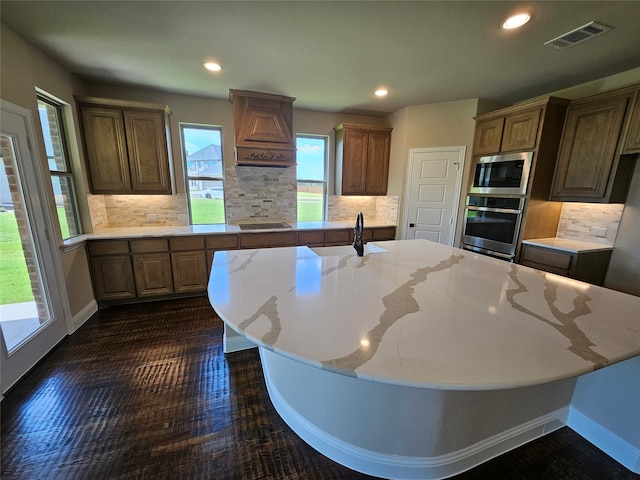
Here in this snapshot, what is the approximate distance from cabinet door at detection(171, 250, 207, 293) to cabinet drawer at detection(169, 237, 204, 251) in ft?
0.20

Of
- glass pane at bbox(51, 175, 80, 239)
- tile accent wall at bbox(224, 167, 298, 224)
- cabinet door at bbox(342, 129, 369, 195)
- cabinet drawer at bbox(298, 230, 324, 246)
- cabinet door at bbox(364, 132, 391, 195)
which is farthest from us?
cabinet door at bbox(364, 132, 391, 195)

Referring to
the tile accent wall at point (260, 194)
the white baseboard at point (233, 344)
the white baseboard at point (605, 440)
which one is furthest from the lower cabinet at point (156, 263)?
the white baseboard at point (605, 440)

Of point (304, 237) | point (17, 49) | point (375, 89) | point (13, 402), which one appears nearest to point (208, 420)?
point (13, 402)

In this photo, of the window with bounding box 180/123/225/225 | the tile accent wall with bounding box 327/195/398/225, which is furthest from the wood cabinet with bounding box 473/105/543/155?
the window with bounding box 180/123/225/225

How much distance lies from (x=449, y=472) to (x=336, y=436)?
56 cm

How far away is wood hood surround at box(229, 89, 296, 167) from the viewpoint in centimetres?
315

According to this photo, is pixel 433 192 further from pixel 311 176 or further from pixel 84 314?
pixel 84 314

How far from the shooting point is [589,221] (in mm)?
2816

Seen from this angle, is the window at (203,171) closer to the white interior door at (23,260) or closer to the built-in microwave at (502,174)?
the white interior door at (23,260)

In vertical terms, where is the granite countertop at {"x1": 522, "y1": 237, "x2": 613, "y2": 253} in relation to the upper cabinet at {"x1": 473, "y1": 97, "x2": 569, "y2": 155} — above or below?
below

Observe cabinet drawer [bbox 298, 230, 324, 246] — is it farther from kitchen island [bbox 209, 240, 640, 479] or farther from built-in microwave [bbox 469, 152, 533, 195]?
built-in microwave [bbox 469, 152, 533, 195]

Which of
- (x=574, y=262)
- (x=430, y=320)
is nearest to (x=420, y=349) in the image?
(x=430, y=320)

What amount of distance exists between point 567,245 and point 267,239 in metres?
3.35

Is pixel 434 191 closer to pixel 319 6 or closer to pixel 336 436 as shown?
pixel 319 6
